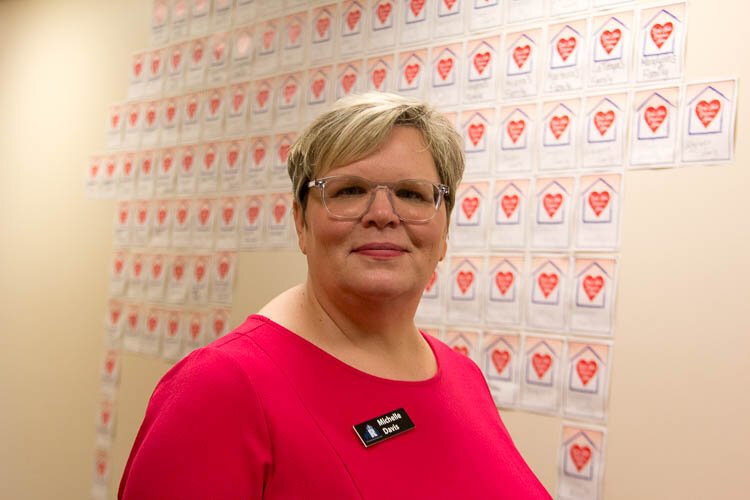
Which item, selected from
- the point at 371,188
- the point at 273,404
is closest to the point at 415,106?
the point at 371,188

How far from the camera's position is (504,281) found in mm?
1997

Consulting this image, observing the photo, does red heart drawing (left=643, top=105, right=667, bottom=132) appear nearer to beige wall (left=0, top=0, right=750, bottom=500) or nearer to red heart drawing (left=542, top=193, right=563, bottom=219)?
beige wall (left=0, top=0, right=750, bottom=500)

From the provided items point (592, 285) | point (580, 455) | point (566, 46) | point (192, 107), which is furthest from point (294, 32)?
point (580, 455)

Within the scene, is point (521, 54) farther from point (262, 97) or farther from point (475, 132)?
point (262, 97)

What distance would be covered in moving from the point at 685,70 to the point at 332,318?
3.60 feet

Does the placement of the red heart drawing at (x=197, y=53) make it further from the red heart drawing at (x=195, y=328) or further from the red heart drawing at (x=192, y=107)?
the red heart drawing at (x=195, y=328)

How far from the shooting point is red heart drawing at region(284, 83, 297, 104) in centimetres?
260

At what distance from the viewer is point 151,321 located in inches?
118

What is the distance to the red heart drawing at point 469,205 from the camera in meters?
2.08

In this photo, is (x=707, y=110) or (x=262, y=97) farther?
(x=262, y=97)

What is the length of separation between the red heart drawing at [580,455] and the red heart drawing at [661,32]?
1013mm

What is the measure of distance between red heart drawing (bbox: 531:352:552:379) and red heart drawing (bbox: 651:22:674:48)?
832 mm

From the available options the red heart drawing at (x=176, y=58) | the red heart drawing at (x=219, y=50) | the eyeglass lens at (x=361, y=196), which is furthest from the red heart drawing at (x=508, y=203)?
the red heart drawing at (x=176, y=58)

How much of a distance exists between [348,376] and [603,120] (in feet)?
3.52
